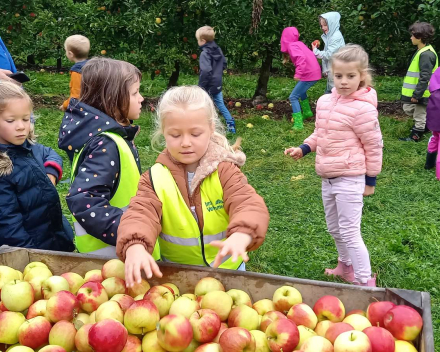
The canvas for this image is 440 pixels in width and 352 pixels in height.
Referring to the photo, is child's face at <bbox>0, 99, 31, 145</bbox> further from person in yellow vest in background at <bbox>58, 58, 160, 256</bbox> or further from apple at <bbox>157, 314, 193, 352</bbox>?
apple at <bbox>157, 314, 193, 352</bbox>

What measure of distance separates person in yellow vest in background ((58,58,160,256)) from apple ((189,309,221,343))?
0.70 meters

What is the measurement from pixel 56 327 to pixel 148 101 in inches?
Answer: 336

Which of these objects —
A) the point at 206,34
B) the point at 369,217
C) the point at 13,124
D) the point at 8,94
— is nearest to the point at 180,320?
the point at 13,124

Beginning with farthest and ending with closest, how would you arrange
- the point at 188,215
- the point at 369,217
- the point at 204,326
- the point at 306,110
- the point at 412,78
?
the point at 306,110, the point at 412,78, the point at 369,217, the point at 188,215, the point at 204,326

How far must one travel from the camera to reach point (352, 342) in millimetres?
1647

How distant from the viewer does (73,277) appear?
2141mm

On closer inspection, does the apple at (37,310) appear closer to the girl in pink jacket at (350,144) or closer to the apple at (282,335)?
the apple at (282,335)

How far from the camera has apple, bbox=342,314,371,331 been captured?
5.92 ft

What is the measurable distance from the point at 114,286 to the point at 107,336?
0.36 metres

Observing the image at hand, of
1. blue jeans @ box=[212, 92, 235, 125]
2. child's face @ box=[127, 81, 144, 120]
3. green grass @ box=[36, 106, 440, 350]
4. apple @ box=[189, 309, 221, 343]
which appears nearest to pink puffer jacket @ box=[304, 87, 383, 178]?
green grass @ box=[36, 106, 440, 350]

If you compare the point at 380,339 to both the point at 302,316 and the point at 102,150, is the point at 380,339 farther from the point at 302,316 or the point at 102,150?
the point at 102,150

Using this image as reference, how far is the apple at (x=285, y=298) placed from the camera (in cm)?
191

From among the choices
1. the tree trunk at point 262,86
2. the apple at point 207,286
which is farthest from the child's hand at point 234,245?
the tree trunk at point 262,86

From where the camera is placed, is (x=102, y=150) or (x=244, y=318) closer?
(x=244, y=318)
